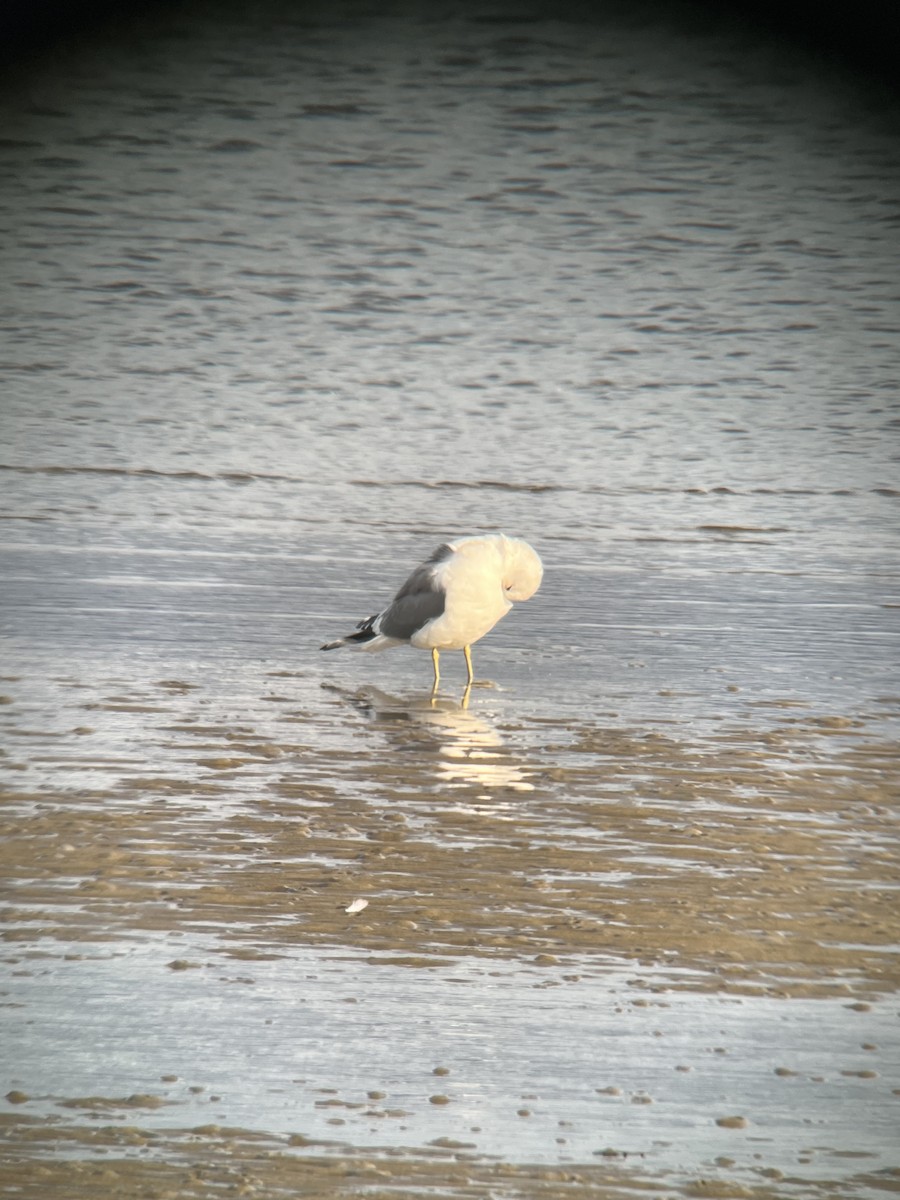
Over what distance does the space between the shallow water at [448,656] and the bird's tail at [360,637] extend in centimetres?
14

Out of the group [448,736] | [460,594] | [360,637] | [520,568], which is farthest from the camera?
[360,637]

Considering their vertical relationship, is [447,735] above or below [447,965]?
below

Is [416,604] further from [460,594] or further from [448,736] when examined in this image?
[448,736]

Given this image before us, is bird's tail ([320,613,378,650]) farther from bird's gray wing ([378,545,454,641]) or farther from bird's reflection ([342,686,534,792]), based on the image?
bird's reflection ([342,686,534,792])

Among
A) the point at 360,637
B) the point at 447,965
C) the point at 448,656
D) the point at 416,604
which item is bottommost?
the point at 448,656

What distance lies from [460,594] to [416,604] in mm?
132

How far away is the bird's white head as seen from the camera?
3.83m

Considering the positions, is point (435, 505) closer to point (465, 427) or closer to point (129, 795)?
point (465, 427)

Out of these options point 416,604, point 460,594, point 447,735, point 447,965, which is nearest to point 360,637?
point 416,604

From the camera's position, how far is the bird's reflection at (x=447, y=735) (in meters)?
2.87

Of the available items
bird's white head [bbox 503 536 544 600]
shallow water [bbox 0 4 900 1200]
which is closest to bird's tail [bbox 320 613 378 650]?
shallow water [bbox 0 4 900 1200]

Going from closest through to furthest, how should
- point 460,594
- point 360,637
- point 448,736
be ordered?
1. point 448,736
2. point 460,594
3. point 360,637

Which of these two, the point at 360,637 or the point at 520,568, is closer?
the point at 520,568

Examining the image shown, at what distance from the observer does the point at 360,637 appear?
402 cm
